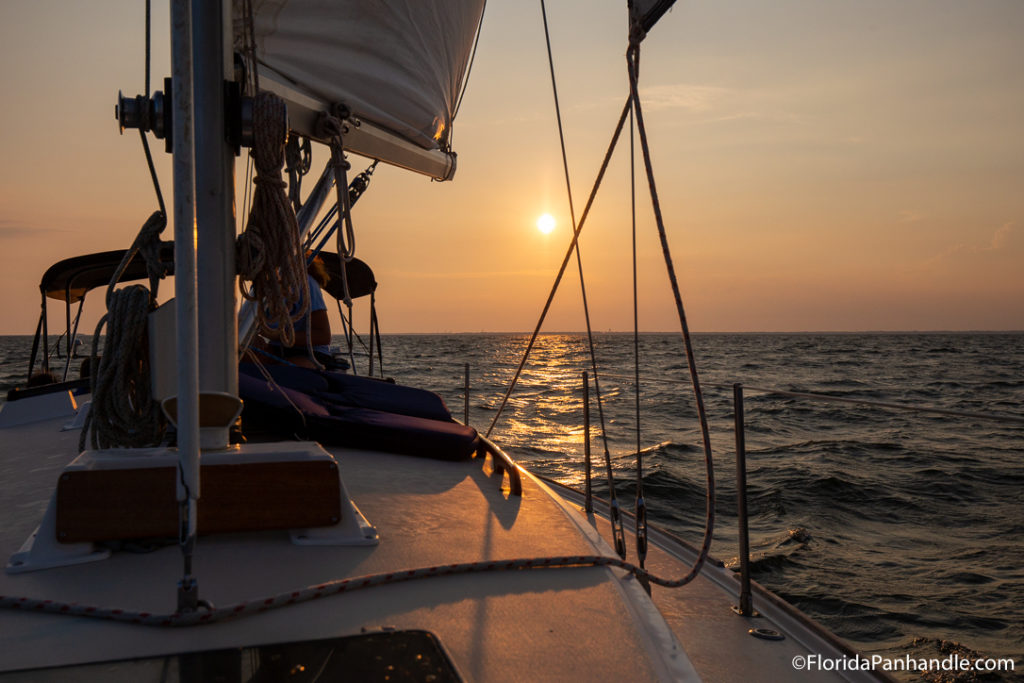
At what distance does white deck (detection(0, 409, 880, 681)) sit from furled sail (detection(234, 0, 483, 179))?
1.42 m

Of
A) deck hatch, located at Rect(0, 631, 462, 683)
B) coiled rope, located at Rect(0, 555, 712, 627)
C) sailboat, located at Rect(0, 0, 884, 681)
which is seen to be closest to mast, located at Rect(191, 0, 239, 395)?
sailboat, located at Rect(0, 0, 884, 681)

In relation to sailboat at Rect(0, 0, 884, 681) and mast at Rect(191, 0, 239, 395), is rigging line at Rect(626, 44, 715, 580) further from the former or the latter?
mast at Rect(191, 0, 239, 395)

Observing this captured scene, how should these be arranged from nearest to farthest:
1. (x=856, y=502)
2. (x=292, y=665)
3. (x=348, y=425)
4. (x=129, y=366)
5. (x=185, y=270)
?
(x=292, y=665), (x=185, y=270), (x=129, y=366), (x=348, y=425), (x=856, y=502)

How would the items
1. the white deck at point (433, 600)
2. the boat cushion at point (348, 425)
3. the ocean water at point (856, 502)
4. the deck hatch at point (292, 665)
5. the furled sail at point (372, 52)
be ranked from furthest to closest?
the ocean water at point (856, 502) → the boat cushion at point (348, 425) → the furled sail at point (372, 52) → the white deck at point (433, 600) → the deck hatch at point (292, 665)

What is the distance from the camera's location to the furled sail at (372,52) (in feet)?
7.64

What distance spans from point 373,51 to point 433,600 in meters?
2.04

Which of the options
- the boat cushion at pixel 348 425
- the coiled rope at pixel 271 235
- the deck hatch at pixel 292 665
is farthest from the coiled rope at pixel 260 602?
the boat cushion at pixel 348 425

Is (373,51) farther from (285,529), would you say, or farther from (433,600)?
(433,600)

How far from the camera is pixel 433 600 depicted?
4.29 feet

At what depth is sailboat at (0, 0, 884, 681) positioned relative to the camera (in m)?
1.13

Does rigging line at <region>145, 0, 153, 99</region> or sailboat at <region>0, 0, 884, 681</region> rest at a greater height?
rigging line at <region>145, 0, 153, 99</region>

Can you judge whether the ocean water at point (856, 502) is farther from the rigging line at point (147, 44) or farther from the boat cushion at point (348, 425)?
the rigging line at point (147, 44)

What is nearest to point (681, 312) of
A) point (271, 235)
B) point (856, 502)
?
point (271, 235)

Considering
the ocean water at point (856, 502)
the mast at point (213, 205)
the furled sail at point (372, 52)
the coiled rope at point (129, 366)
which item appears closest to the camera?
the mast at point (213, 205)
